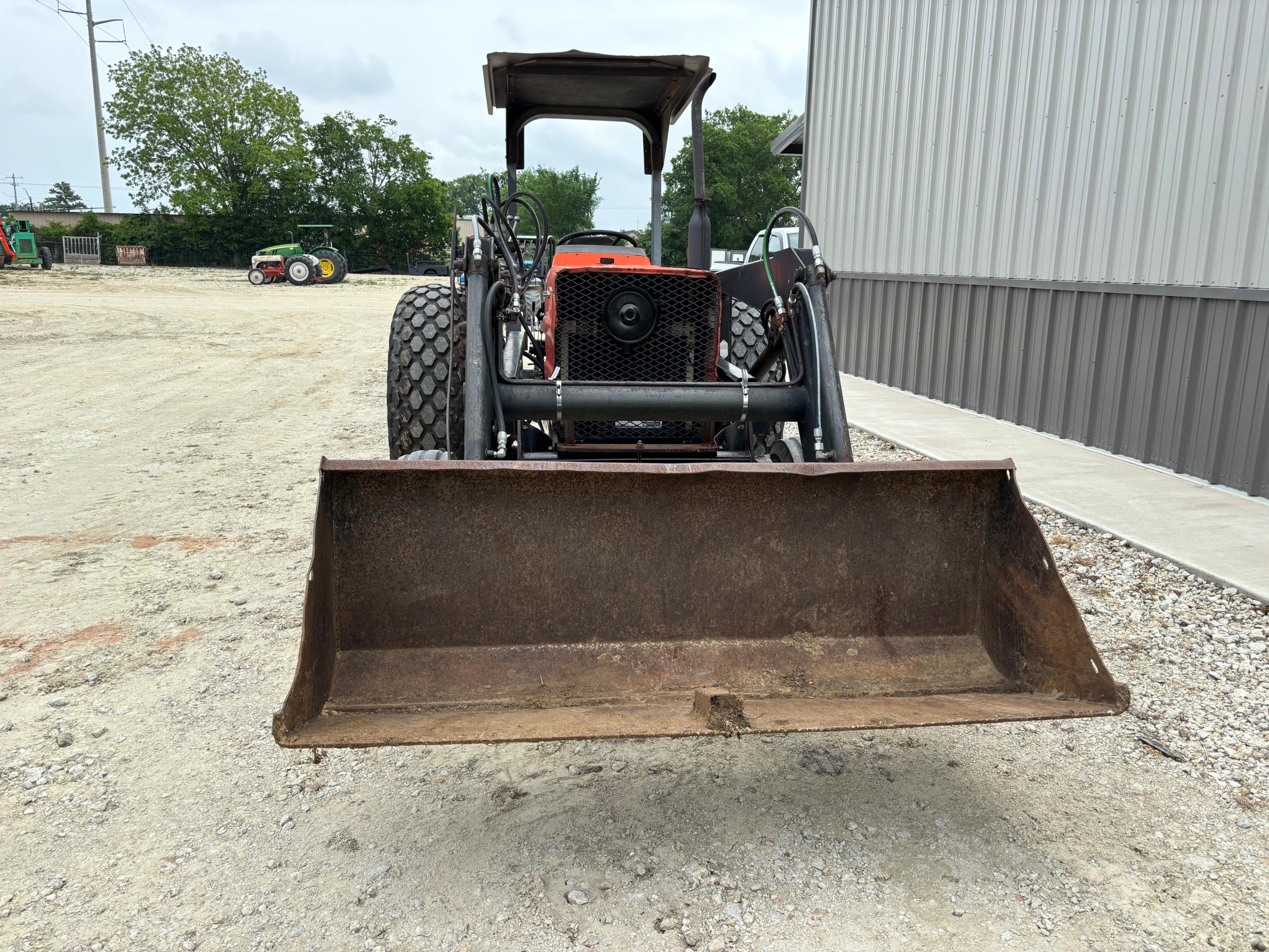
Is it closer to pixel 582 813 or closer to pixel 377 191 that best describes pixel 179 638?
pixel 582 813

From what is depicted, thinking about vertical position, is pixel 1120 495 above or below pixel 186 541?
above

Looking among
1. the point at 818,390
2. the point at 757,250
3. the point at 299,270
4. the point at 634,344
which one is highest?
the point at 757,250

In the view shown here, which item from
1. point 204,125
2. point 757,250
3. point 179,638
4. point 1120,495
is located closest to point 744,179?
point 204,125

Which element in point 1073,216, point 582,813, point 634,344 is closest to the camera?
point 582,813

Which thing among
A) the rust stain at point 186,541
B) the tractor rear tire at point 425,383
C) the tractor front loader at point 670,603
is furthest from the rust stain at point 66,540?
the tractor front loader at point 670,603

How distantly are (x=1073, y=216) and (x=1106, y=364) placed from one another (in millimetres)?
1216

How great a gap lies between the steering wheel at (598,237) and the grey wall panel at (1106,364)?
4.30ft

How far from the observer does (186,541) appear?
14.9 ft

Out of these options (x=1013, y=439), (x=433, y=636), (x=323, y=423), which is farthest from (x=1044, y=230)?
(x=433, y=636)

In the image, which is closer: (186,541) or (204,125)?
(186,541)

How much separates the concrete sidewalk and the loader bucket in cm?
157

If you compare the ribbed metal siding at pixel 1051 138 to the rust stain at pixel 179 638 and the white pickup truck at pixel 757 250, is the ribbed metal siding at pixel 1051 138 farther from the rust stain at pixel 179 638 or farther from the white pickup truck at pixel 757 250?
the rust stain at pixel 179 638

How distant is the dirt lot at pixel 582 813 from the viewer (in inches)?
80.3

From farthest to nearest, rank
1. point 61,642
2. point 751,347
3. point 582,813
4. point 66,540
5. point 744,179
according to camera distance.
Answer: point 744,179, point 751,347, point 66,540, point 61,642, point 582,813
